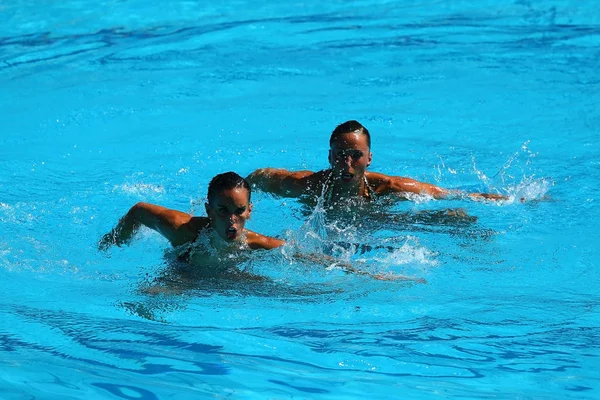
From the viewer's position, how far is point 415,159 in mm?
7344

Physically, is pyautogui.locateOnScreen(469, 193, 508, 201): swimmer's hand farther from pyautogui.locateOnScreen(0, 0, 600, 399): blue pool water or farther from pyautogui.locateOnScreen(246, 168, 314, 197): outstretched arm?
pyautogui.locateOnScreen(246, 168, 314, 197): outstretched arm

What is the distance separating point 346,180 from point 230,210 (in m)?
1.19

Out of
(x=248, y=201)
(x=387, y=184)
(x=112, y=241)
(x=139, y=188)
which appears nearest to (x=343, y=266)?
(x=248, y=201)

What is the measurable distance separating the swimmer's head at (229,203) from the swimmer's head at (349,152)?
3.19 feet

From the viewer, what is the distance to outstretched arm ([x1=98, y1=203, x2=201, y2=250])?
16.9ft

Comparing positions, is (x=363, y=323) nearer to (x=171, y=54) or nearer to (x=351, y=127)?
(x=351, y=127)

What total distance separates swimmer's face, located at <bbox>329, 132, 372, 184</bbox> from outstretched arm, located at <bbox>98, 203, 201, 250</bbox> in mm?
1068

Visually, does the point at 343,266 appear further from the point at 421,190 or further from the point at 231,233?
the point at 421,190

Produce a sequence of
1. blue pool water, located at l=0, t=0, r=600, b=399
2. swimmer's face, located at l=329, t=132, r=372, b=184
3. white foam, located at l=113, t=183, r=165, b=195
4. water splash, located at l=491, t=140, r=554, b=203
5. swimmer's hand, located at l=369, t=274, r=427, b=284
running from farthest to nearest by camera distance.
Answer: white foam, located at l=113, t=183, r=165, b=195 < water splash, located at l=491, t=140, r=554, b=203 < swimmer's face, located at l=329, t=132, r=372, b=184 < swimmer's hand, located at l=369, t=274, r=427, b=284 < blue pool water, located at l=0, t=0, r=600, b=399

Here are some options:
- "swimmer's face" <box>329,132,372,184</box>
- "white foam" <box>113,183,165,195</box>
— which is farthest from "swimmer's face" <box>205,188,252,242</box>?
"white foam" <box>113,183,165,195</box>

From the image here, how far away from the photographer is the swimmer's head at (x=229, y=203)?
486 cm

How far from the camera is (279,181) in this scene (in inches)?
240

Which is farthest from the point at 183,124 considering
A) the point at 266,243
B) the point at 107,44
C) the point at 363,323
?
the point at 363,323

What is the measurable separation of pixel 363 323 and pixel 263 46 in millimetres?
5583
